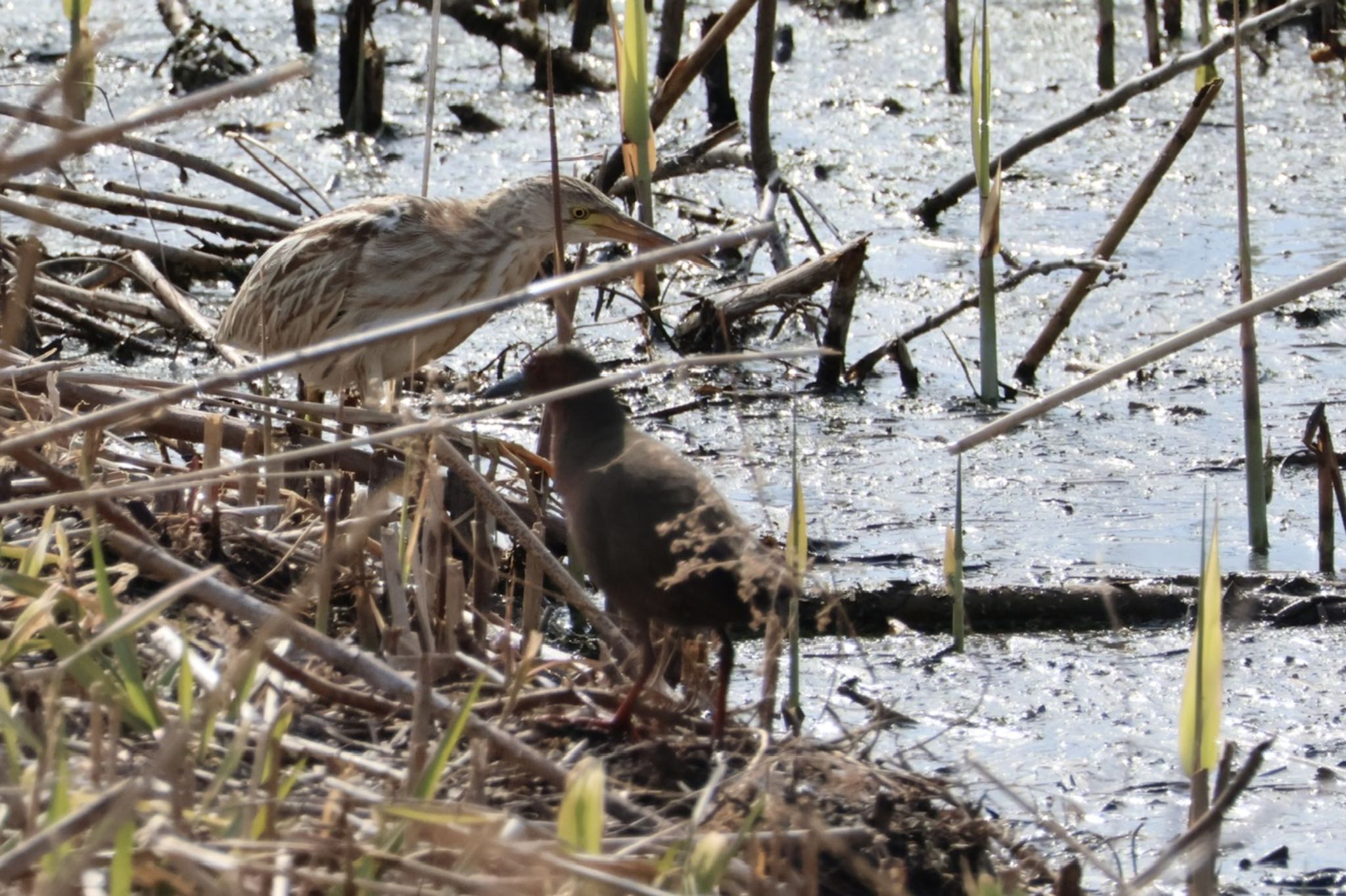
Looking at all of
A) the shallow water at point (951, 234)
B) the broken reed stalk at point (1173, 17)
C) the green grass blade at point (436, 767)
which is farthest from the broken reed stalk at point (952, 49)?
the green grass blade at point (436, 767)

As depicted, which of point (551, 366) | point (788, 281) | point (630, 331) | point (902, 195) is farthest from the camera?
point (902, 195)

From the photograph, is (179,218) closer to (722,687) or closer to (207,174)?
(207,174)

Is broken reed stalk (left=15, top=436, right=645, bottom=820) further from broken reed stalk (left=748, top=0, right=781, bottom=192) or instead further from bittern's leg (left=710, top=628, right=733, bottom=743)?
broken reed stalk (left=748, top=0, right=781, bottom=192)

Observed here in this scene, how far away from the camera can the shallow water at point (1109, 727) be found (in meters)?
3.87

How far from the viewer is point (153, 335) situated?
705 centimetres

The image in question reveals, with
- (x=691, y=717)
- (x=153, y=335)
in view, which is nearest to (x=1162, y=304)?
(x=153, y=335)

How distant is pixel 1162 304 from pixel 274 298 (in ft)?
11.6

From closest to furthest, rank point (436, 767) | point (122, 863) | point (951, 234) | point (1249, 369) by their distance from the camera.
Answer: point (122, 863)
point (436, 767)
point (1249, 369)
point (951, 234)

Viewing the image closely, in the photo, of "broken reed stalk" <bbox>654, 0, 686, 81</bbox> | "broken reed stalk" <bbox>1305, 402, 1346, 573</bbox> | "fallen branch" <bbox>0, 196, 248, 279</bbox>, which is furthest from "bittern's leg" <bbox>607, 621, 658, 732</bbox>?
"broken reed stalk" <bbox>654, 0, 686, 81</bbox>

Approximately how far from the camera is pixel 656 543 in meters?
3.29

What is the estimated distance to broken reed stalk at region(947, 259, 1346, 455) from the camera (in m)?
2.86

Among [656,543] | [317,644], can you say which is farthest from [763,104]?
[317,644]

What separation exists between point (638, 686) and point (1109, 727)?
1551 millimetres

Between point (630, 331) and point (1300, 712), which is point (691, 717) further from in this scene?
point (630, 331)
